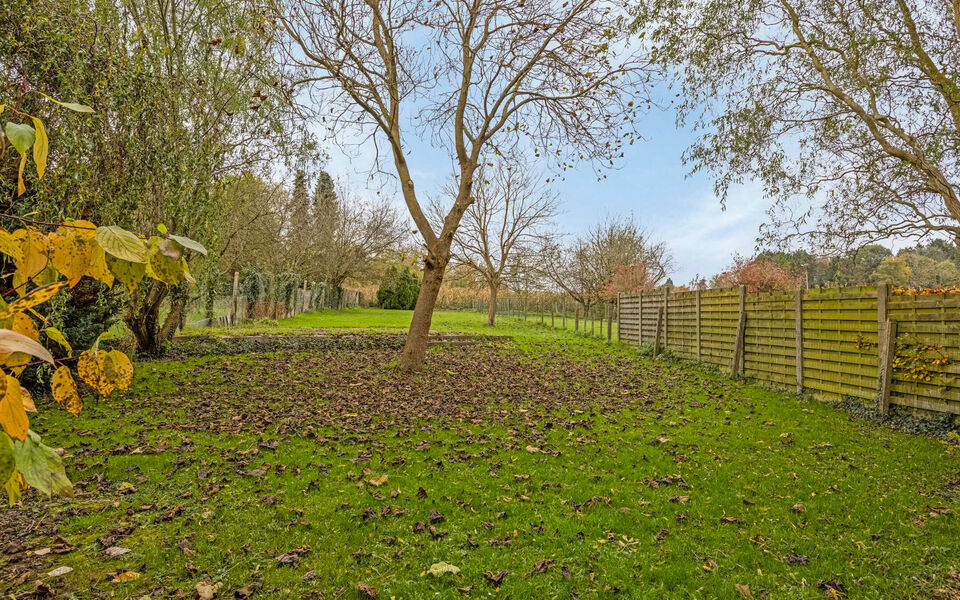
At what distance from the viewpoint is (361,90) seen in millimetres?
9461

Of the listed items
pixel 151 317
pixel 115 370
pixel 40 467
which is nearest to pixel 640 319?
pixel 151 317

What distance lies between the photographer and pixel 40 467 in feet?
2.22

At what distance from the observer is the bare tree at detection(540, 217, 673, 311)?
27.7 meters

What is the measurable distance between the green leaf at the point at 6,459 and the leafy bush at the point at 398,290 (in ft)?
124

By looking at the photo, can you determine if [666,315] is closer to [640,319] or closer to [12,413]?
[640,319]

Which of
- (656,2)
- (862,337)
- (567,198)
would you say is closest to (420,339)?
(862,337)

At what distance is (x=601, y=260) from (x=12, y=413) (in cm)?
2958

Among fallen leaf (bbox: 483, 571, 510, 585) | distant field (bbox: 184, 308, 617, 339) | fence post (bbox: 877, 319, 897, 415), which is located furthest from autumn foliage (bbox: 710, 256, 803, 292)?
fallen leaf (bbox: 483, 571, 510, 585)

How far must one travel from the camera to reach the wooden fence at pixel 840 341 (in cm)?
600

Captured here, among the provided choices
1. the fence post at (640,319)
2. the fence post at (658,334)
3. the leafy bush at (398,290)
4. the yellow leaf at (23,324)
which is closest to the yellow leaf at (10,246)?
the yellow leaf at (23,324)

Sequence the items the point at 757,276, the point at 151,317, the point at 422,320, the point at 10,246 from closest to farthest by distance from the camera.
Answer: the point at 10,246, the point at 422,320, the point at 151,317, the point at 757,276

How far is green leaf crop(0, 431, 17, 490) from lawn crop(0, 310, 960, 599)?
8.75 ft

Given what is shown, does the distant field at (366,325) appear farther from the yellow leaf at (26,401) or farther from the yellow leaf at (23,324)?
the yellow leaf at (26,401)

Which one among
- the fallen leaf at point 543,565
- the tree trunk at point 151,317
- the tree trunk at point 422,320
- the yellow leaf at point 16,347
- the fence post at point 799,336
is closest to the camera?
the yellow leaf at point 16,347
